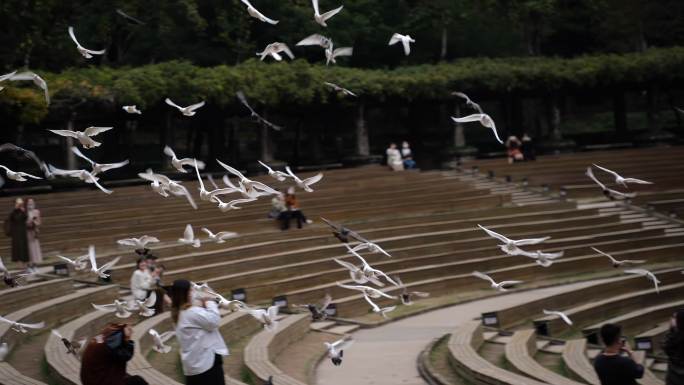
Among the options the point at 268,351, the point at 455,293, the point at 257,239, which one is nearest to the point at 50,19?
the point at 257,239

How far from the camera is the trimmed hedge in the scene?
99.5 feet

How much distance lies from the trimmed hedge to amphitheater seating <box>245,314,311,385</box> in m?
12.0

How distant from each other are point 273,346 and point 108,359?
7071 millimetres

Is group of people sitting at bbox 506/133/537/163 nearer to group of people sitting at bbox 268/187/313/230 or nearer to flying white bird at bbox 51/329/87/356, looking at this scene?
group of people sitting at bbox 268/187/313/230

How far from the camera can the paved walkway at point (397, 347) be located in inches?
562

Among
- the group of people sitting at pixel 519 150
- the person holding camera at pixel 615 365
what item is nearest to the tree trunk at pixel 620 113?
the group of people sitting at pixel 519 150

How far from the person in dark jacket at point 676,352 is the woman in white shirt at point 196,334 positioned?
11.6 ft

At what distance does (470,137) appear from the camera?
47938 mm

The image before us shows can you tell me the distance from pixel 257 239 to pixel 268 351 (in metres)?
8.77

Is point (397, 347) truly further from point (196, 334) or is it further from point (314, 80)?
point (314, 80)

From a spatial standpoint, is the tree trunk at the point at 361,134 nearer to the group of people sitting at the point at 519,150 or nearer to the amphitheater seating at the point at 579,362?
the group of people sitting at the point at 519,150

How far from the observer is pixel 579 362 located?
46.9 ft

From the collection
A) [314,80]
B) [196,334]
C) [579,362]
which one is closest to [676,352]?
[196,334]

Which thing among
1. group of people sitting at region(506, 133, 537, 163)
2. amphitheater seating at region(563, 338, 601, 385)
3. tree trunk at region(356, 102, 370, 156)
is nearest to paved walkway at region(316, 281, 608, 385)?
amphitheater seating at region(563, 338, 601, 385)
